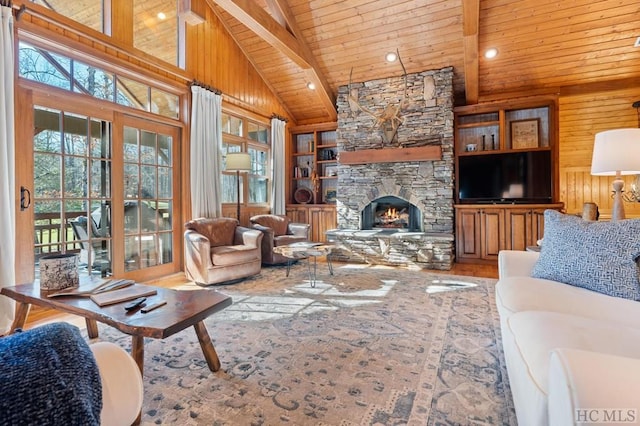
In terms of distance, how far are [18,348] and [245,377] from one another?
1546 millimetres

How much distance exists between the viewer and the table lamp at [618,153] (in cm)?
223

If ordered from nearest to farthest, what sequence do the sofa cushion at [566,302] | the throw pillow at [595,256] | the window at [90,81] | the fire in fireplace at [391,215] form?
the sofa cushion at [566,302] < the throw pillow at [595,256] < the window at [90,81] < the fire in fireplace at [391,215]

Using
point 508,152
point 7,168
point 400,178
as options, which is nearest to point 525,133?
point 508,152

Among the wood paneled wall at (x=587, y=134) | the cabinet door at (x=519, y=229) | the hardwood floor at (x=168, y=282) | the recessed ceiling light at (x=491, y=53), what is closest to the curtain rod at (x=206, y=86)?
the hardwood floor at (x=168, y=282)

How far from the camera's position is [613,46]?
453 centimetres

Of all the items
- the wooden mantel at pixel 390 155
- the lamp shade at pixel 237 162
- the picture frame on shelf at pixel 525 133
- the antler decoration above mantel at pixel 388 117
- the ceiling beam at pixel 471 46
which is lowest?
the lamp shade at pixel 237 162

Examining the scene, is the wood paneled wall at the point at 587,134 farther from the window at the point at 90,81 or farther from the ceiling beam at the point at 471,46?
the window at the point at 90,81

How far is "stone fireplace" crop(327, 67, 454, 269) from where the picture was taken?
17.1 ft

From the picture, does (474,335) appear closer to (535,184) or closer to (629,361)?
(629,361)

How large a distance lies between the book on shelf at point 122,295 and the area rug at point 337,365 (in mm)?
431

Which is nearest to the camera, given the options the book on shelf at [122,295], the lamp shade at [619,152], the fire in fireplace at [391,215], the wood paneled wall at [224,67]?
the book on shelf at [122,295]

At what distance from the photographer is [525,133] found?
17.9 feet

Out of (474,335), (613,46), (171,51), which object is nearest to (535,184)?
(613,46)

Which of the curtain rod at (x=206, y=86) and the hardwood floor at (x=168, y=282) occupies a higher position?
the curtain rod at (x=206, y=86)
